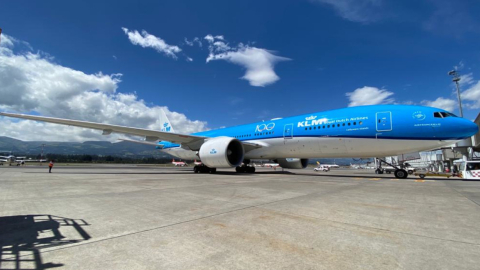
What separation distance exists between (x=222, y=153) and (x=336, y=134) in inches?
285

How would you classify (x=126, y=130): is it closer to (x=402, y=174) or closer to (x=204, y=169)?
(x=204, y=169)

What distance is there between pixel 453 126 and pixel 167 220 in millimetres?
13507

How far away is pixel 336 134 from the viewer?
44.5 ft

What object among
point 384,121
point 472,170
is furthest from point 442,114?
point 472,170

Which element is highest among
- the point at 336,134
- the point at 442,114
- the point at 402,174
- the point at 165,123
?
the point at 165,123

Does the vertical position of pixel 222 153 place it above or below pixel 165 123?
below

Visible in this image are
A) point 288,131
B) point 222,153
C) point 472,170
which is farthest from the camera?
point 472,170

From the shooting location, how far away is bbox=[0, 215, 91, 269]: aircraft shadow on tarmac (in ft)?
7.15

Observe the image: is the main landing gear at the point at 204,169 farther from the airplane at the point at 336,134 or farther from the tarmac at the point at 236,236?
the tarmac at the point at 236,236

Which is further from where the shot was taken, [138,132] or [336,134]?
[138,132]

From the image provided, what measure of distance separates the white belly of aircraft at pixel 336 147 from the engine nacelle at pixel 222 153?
2008 millimetres

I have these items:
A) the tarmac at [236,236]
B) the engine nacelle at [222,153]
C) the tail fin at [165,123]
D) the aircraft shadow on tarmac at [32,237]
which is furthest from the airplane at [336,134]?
the aircraft shadow on tarmac at [32,237]

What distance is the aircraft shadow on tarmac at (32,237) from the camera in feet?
7.15

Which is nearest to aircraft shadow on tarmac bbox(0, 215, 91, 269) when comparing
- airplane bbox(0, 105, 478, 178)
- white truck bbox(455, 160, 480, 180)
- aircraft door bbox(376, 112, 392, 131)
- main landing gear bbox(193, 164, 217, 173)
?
airplane bbox(0, 105, 478, 178)
